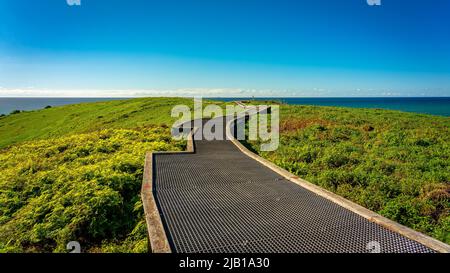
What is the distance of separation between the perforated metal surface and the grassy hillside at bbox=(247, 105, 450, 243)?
2.10 m

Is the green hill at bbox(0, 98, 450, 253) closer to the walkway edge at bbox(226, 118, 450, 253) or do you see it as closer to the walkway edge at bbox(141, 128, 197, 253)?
the walkway edge at bbox(141, 128, 197, 253)

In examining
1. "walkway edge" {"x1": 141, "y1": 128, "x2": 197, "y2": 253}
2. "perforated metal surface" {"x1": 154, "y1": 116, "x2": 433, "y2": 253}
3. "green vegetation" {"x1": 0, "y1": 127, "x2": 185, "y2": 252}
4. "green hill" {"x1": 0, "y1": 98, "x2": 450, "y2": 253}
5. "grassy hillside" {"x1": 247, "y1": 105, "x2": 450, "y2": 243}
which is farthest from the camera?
"grassy hillside" {"x1": 247, "y1": 105, "x2": 450, "y2": 243}

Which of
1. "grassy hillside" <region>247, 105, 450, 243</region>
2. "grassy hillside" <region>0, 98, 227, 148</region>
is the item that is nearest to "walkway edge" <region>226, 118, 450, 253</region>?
"grassy hillside" <region>247, 105, 450, 243</region>

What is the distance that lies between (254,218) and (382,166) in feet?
25.1

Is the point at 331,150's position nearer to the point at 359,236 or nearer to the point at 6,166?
the point at 359,236

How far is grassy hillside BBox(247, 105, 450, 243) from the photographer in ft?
24.7

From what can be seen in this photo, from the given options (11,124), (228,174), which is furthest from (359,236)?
(11,124)

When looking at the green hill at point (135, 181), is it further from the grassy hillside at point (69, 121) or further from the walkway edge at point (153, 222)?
the grassy hillside at point (69, 121)

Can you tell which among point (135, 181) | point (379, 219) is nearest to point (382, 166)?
point (379, 219)

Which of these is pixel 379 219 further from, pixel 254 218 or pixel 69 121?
pixel 69 121

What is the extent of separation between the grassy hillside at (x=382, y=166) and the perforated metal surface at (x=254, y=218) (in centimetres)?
210

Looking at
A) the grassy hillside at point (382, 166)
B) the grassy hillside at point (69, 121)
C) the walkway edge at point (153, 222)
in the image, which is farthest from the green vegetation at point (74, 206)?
the grassy hillside at point (69, 121)

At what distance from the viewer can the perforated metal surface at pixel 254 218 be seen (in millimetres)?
4598

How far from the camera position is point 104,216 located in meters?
7.39
